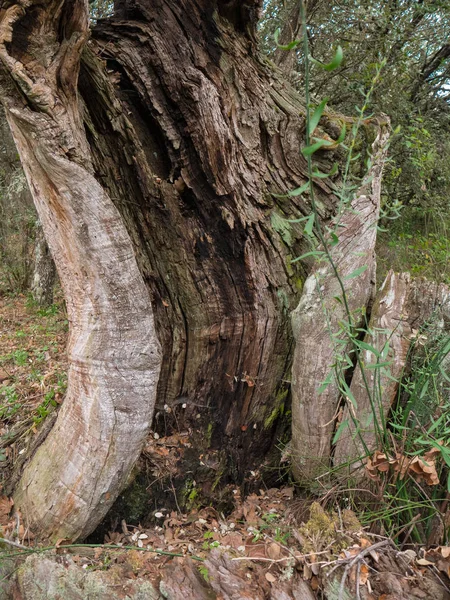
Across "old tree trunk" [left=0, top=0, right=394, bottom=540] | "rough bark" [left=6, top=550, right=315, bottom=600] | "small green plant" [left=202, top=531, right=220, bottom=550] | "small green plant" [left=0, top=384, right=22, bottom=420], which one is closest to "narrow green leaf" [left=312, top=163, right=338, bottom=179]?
"old tree trunk" [left=0, top=0, right=394, bottom=540]

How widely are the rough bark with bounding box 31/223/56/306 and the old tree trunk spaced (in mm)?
4483

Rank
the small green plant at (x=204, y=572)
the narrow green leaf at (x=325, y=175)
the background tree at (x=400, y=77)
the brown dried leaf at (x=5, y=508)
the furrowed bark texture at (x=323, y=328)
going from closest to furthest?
the narrow green leaf at (x=325, y=175), the small green plant at (x=204, y=572), the furrowed bark texture at (x=323, y=328), the brown dried leaf at (x=5, y=508), the background tree at (x=400, y=77)

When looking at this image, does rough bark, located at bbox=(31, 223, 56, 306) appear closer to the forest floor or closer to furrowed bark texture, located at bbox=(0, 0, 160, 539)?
the forest floor

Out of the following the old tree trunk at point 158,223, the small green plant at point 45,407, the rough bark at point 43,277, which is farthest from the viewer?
the rough bark at point 43,277

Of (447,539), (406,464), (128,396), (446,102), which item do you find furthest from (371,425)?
(446,102)

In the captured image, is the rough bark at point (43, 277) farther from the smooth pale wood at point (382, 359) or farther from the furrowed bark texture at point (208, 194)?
the smooth pale wood at point (382, 359)

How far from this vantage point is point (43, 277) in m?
6.90

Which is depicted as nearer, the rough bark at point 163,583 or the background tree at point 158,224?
the rough bark at point 163,583

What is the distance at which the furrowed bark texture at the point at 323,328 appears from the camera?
100 inches

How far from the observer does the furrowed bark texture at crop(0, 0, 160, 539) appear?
2.15 meters

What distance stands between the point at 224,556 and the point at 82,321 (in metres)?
1.44

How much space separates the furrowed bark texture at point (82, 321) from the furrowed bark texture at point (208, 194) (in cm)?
32

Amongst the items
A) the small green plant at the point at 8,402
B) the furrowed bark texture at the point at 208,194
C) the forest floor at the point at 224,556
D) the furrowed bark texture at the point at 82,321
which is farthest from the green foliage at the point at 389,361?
the small green plant at the point at 8,402

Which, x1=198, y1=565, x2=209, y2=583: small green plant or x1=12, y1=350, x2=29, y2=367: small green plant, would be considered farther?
x1=12, y1=350, x2=29, y2=367: small green plant
